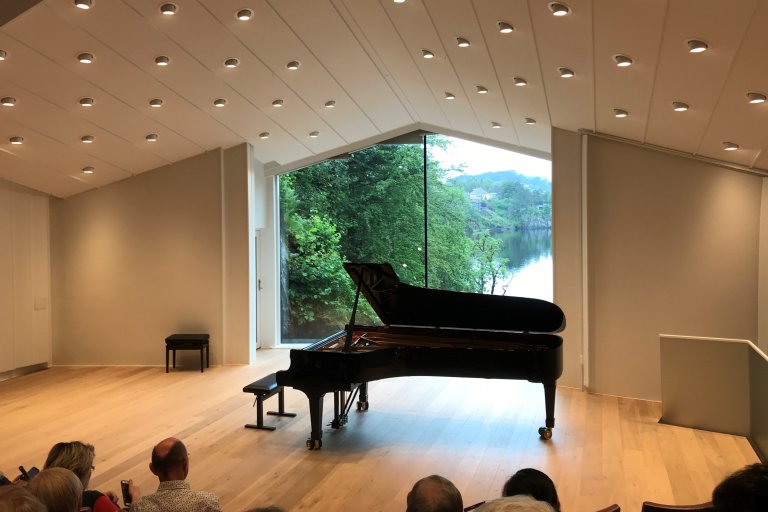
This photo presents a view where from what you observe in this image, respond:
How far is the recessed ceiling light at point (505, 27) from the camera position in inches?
209

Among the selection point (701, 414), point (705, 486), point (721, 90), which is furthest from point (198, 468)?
point (721, 90)

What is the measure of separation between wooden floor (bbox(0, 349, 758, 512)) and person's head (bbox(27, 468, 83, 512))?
237cm

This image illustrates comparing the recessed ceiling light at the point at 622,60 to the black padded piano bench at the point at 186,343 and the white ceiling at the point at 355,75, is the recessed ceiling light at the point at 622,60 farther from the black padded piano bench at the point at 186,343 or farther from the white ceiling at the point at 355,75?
the black padded piano bench at the point at 186,343

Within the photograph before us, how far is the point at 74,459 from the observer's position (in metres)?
3.17

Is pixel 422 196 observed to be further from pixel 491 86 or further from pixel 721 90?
pixel 721 90

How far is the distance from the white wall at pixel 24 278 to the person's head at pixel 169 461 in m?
6.48

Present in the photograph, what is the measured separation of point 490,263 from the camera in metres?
10.0

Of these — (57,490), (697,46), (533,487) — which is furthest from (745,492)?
(697,46)

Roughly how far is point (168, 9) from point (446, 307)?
355cm

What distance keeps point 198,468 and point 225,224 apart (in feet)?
14.6

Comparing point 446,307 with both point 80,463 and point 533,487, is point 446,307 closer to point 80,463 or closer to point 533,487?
point 80,463

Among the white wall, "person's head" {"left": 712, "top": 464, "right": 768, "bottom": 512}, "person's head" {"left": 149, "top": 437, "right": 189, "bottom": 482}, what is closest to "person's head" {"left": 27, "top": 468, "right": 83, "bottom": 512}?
"person's head" {"left": 149, "top": 437, "right": 189, "bottom": 482}

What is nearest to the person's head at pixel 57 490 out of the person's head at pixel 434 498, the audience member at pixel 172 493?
the audience member at pixel 172 493

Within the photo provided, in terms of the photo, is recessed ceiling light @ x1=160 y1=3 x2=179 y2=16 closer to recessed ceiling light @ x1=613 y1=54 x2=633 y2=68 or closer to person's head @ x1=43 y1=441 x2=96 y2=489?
recessed ceiling light @ x1=613 y1=54 x2=633 y2=68
